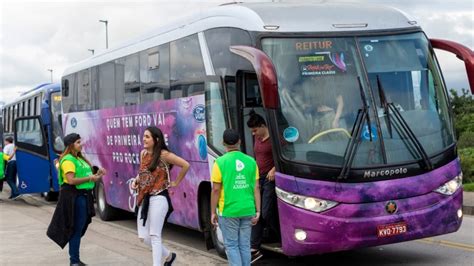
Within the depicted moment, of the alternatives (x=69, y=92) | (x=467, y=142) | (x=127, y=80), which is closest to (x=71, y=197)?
(x=127, y=80)

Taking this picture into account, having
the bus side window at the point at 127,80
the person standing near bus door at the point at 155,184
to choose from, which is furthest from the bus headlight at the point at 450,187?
the bus side window at the point at 127,80

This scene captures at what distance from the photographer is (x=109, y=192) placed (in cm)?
1327

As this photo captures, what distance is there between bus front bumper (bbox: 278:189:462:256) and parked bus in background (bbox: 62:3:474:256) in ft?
0.04

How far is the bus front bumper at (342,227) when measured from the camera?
6852 mm

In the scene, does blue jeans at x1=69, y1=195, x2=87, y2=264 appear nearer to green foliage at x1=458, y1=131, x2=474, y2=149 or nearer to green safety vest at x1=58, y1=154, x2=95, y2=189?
green safety vest at x1=58, y1=154, x2=95, y2=189

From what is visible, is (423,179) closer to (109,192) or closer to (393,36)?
(393,36)

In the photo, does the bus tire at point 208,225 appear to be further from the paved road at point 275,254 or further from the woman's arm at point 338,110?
the woman's arm at point 338,110

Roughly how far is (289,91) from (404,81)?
1.41m

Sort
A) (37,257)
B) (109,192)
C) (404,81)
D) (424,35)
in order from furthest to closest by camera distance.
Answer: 1. (109,192)
2. (37,257)
3. (424,35)
4. (404,81)

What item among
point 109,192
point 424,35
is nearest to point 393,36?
point 424,35

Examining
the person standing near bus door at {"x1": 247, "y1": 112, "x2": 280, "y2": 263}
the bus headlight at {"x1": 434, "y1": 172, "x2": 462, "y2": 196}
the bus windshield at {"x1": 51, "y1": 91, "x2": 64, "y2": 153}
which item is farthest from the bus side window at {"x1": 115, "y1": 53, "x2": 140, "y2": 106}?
the bus windshield at {"x1": 51, "y1": 91, "x2": 64, "y2": 153}

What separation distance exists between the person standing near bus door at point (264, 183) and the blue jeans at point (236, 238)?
103cm

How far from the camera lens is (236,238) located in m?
6.53

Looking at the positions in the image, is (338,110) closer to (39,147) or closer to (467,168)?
(39,147)
